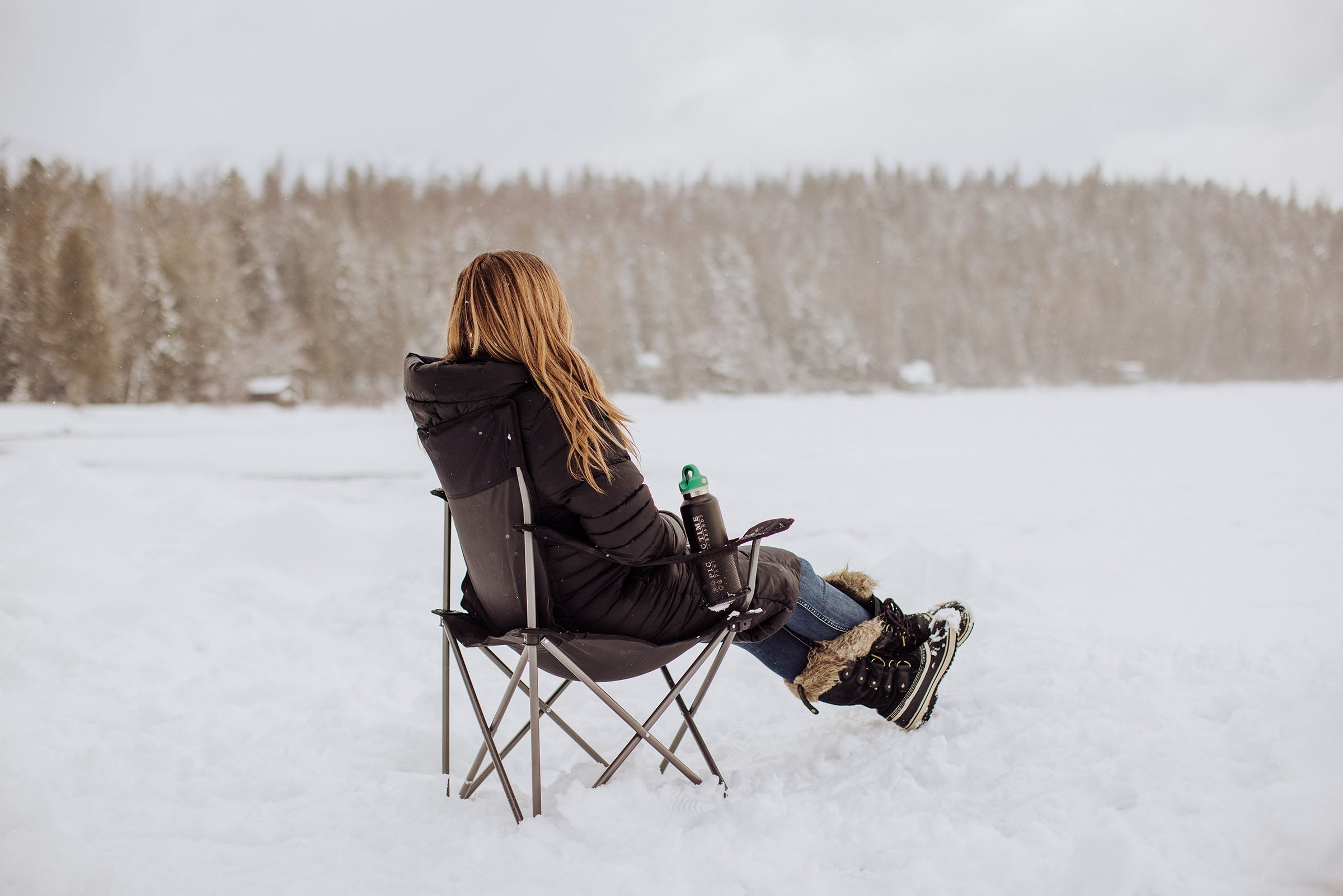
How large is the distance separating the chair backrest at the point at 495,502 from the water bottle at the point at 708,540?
35 cm

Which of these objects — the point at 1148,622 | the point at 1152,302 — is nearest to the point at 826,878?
the point at 1148,622

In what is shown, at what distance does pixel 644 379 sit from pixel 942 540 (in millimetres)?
32449

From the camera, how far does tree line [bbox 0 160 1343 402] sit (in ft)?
62.3

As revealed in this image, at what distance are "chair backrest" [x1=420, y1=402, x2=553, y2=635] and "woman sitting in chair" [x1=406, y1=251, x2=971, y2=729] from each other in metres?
0.03

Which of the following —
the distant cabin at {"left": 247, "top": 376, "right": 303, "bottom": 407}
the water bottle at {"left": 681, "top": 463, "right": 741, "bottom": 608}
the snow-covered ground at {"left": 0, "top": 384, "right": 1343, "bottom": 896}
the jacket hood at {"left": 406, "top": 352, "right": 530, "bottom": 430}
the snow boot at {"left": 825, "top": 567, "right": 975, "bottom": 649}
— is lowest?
the distant cabin at {"left": 247, "top": 376, "right": 303, "bottom": 407}

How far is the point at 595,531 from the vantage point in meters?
1.80

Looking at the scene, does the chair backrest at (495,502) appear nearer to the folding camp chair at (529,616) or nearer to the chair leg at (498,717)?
the folding camp chair at (529,616)

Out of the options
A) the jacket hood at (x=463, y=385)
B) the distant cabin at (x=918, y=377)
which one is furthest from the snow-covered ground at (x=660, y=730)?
the distant cabin at (x=918, y=377)

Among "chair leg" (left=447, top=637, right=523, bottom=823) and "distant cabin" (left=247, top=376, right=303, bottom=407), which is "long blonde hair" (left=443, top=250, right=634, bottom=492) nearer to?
"chair leg" (left=447, top=637, right=523, bottom=823)

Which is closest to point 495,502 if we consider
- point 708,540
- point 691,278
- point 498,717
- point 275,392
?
point 708,540

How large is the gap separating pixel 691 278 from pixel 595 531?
4179 centimetres

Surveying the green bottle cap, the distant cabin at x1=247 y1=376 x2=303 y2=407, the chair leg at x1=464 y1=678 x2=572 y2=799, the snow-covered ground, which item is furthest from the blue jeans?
the distant cabin at x1=247 y1=376 x2=303 y2=407

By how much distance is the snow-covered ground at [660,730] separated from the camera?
1.65 metres

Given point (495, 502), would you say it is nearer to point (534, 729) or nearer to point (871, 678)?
point (534, 729)
